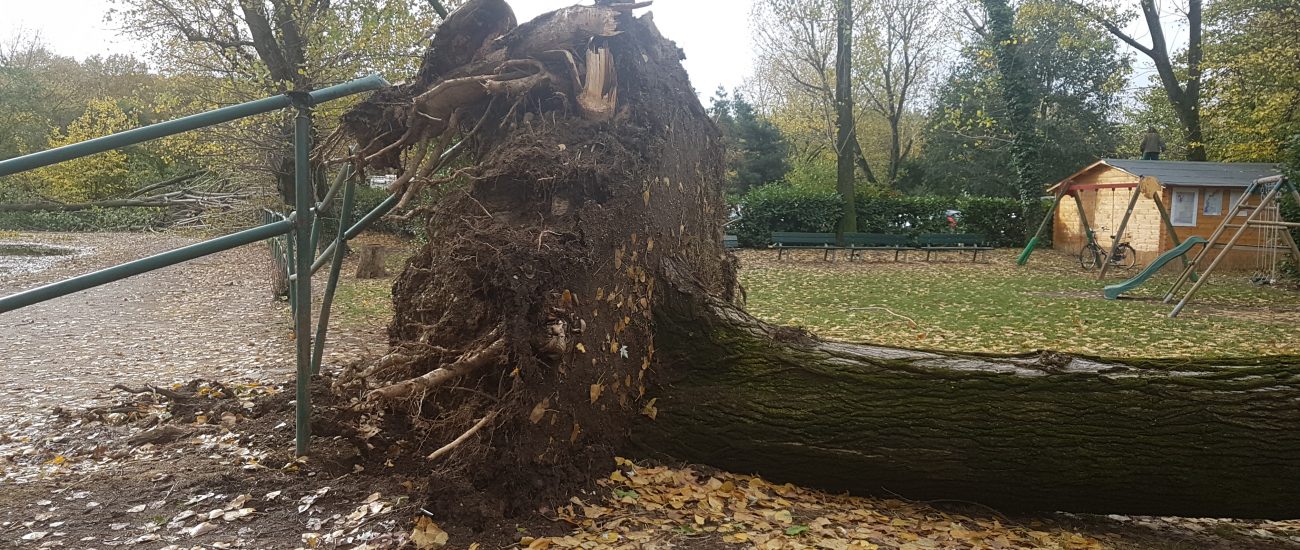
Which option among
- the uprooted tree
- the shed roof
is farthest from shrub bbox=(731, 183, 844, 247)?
the uprooted tree

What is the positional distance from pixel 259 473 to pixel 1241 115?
2199 centimetres

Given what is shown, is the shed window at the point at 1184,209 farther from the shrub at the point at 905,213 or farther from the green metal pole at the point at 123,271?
the green metal pole at the point at 123,271

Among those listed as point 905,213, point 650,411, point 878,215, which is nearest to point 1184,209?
point 905,213

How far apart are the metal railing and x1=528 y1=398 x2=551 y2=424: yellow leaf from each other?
1.04 meters

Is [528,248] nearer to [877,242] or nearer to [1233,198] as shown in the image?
[877,242]

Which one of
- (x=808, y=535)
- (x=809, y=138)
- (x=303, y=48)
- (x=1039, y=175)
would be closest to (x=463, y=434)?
(x=808, y=535)

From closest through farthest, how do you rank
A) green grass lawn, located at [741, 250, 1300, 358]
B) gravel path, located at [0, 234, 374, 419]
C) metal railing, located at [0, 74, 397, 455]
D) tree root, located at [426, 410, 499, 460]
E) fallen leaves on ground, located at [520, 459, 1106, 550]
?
metal railing, located at [0, 74, 397, 455], tree root, located at [426, 410, 499, 460], fallen leaves on ground, located at [520, 459, 1106, 550], gravel path, located at [0, 234, 374, 419], green grass lawn, located at [741, 250, 1300, 358]

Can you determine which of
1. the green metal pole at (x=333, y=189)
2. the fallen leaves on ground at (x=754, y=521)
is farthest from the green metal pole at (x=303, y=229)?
the fallen leaves on ground at (x=754, y=521)

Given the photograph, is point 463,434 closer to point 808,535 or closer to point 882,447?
point 808,535

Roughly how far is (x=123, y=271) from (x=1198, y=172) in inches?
912

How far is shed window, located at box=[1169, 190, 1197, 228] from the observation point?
19.1 meters

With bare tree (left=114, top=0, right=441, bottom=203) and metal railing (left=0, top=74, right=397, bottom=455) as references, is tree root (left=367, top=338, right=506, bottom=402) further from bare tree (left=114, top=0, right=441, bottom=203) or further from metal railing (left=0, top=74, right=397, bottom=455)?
bare tree (left=114, top=0, right=441, bottom=203)

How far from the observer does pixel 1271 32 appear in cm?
1634

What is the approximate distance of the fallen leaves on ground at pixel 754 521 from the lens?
3074 millimetres
